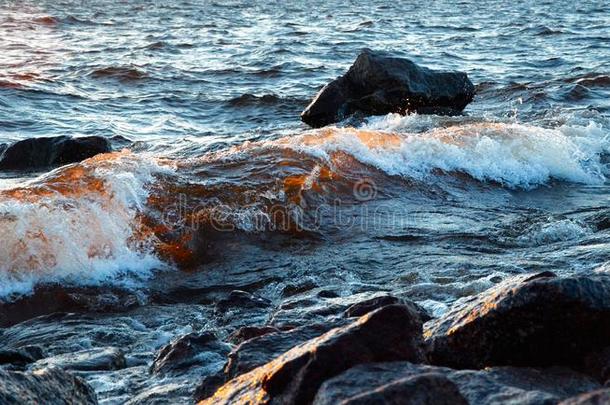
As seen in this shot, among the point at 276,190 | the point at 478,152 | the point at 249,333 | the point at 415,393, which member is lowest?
the point at 478,152

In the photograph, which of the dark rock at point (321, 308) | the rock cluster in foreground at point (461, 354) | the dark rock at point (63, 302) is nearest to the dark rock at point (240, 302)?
the dark rock at point (321, 308)

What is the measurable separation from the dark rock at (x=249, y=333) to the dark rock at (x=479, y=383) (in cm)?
129

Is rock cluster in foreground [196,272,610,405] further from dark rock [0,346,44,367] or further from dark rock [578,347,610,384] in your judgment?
dark rock [0,346,44,367]

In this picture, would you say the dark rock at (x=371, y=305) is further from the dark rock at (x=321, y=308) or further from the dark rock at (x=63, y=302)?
the dark rock at (x=63, y=302)

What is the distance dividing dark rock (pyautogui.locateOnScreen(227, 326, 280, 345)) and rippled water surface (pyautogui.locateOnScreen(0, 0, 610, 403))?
450mm

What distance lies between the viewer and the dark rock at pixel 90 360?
13.6 ft

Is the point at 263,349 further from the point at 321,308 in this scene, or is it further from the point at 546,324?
the point at 321,308

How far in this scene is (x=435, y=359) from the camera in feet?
10.6

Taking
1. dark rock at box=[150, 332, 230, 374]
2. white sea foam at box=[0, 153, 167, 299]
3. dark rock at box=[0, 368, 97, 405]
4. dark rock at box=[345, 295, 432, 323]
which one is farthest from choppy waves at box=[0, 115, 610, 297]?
dark rock at box=[0, 368, 97, 405]

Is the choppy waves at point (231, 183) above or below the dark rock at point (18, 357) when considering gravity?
below

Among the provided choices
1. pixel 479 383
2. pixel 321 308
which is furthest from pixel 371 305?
pixel 479 383

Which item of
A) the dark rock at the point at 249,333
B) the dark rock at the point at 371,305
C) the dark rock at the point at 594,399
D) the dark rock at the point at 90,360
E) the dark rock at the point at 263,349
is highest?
the dark rock at the point at 594,399

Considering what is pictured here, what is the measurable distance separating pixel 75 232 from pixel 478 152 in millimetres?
4468

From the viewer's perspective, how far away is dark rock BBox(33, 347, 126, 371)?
13.6ft
